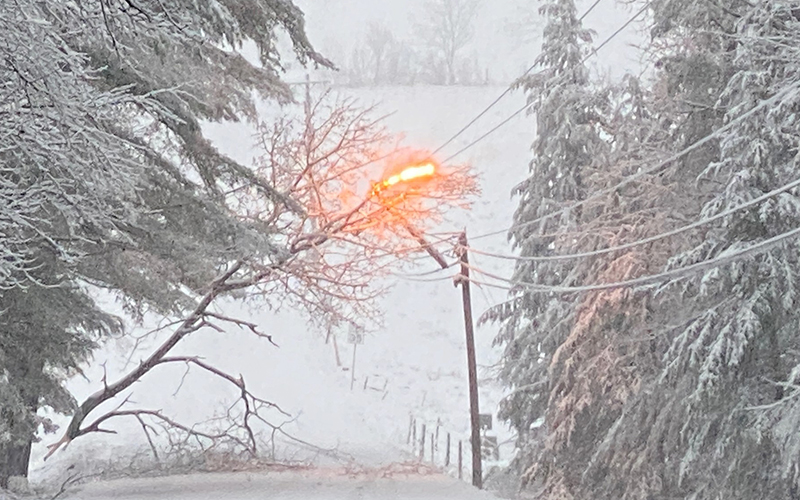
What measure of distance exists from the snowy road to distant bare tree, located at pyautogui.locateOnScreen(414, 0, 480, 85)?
50.8 metres

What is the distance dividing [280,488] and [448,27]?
55232 mm

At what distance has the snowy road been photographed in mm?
8469

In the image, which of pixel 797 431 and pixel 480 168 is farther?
pixel 480 168

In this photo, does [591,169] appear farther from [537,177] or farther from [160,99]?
[160,99]

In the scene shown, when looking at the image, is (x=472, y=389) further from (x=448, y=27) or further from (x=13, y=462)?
(x=448, y=27)

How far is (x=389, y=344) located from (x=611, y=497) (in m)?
19.7

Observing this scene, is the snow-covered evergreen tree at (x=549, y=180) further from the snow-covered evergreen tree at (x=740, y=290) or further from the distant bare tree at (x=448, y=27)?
the distant bare tree at (x=448, y=27)

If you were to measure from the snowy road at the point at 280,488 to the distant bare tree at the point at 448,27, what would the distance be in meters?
50.8

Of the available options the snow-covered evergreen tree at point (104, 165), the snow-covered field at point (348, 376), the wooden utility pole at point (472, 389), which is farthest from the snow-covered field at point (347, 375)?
the snow-covered evergreen tree at point (104, 165)

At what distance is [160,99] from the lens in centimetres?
594

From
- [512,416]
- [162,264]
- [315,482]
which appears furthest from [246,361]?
[162,264]

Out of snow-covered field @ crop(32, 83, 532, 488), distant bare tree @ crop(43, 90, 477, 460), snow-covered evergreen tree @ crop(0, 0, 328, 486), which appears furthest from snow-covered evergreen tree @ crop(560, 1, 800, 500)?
snow-covered field @ crop(32, 83, 532, 488)

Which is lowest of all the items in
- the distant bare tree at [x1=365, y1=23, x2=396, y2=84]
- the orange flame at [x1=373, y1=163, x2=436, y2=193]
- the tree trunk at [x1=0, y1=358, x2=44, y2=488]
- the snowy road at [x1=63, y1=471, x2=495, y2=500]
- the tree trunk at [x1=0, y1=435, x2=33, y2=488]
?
the snowy road at [x1=63, y1=471, x2=495, y2=500]

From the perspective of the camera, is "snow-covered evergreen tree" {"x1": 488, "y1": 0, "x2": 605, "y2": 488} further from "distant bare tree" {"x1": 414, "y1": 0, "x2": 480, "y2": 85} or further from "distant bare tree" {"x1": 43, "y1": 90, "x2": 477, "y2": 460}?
"distant bare tree" {"x1": 414, "y1": 0, "x2": 480, "y2": 85}
